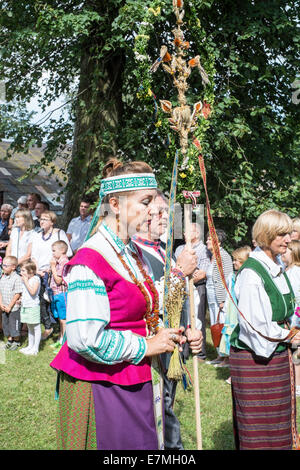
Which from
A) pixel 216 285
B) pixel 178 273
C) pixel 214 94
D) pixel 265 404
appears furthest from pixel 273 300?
pixel 214 94

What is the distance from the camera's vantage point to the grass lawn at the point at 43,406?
4.45 metres

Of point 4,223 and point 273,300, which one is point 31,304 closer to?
point 4,223

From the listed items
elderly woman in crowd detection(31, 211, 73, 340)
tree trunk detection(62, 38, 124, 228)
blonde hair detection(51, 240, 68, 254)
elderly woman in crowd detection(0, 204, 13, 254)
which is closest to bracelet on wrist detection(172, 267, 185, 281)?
blonde hair detection(51, 240, 68, 254)

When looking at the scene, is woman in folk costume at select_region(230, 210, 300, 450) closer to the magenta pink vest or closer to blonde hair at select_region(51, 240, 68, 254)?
the magenta pink vest

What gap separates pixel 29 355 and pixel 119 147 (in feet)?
12.2

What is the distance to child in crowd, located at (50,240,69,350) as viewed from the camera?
7.54 meters

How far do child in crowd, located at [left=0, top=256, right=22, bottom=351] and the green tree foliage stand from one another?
1878mm

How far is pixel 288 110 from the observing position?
855cm

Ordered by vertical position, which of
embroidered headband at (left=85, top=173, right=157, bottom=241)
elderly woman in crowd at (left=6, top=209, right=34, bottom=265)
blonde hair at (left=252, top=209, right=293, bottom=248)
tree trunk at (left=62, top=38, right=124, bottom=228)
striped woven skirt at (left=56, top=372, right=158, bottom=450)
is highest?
tree trunk at (left=62, top=38, right=124, bottom=228)

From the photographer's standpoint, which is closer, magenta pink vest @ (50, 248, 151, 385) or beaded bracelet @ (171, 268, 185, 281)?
magenta pink vest @ (50, 248, 151, 385)

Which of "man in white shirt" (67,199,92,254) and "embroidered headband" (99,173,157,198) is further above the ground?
"man in white shirt" (67,199,92,254)

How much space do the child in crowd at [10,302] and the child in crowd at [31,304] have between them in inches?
6.5

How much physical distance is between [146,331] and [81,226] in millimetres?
5941

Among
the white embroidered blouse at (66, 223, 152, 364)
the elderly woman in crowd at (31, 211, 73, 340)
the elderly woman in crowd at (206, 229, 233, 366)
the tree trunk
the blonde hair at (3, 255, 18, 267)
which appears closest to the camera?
the white embroidered blouse at (66, 223, 152, 364)
